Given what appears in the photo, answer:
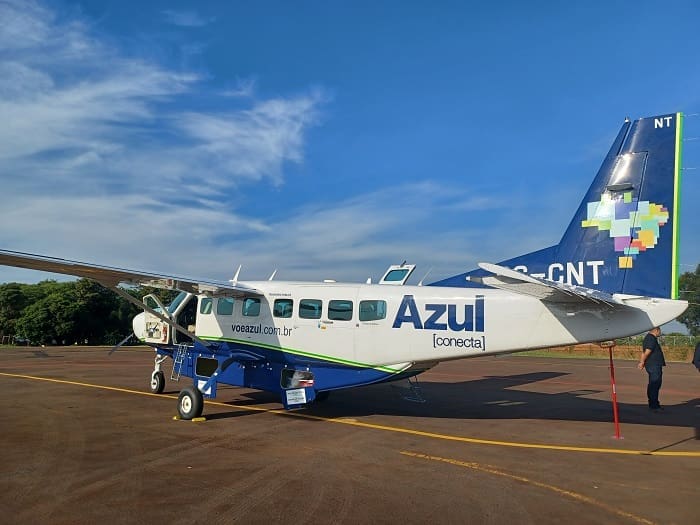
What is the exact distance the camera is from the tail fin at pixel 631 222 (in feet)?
29.6

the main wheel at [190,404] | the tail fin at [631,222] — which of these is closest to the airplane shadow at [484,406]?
the main wheel at [190,404]

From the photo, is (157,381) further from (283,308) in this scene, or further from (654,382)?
(654,382)

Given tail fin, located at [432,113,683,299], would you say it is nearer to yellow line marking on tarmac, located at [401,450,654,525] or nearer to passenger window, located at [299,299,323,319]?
yellow line marking on tarmac, located at [401,450,654,525]

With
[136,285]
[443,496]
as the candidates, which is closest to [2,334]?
[136,285]

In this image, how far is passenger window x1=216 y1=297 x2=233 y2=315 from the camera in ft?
43.8

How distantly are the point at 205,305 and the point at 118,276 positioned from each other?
2.60m

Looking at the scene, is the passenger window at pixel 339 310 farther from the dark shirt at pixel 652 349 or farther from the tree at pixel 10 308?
the tree at pixel 10 308

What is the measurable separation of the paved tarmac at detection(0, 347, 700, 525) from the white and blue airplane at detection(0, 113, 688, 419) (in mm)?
1347

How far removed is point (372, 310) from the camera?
1123cm

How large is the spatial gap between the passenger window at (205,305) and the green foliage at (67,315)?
54257mm

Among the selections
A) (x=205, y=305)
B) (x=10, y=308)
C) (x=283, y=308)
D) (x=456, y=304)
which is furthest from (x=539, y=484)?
(x=10, y=308)

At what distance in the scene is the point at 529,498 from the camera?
6586 millimetres

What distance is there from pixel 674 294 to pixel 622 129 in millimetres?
3250

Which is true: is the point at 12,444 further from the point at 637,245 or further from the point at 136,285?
the point at 637,245
